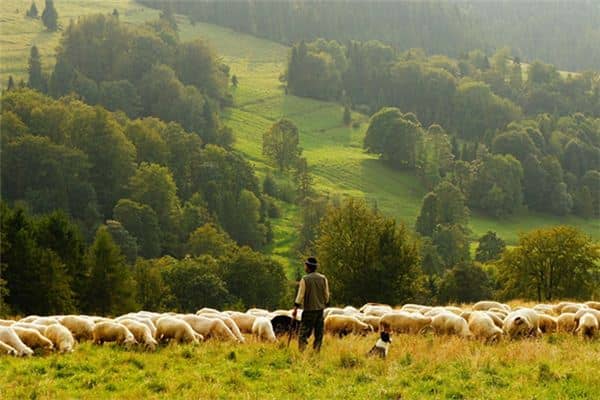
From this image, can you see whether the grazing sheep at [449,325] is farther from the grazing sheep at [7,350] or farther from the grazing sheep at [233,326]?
the grazing sheep at [7,350]

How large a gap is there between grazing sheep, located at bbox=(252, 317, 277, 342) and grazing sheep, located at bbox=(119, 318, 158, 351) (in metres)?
3.37

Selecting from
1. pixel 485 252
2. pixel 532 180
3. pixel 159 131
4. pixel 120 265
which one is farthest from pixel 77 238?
pixel 532 180

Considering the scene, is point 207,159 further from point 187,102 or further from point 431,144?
point 431,144

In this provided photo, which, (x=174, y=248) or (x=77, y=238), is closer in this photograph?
(x=77, y=238)

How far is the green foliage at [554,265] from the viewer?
72.8 m

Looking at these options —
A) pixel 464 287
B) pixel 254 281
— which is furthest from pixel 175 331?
pixel 254 281

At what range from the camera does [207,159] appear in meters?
154

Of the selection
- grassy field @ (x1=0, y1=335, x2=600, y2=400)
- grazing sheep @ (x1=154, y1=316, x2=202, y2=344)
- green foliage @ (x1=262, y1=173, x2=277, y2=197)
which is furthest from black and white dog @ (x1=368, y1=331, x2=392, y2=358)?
green foliage @ (x1=262, y1=173, x2=277, y2=197)

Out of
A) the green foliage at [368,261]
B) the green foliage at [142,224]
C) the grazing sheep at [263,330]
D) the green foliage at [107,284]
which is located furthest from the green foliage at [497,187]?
the grazing sheep at [263,330]

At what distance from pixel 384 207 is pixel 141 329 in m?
139

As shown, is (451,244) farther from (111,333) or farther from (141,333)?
(111,333)

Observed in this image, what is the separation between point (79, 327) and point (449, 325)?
10973 millimetres

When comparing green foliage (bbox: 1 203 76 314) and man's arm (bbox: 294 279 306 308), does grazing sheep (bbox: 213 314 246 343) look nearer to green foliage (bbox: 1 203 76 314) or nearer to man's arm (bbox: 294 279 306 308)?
man's arm (bbox: 294 279 306 308)

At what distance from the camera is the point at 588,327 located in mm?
23875
